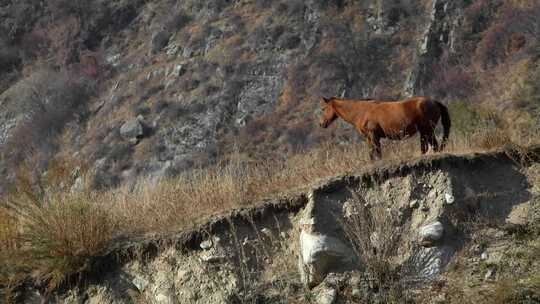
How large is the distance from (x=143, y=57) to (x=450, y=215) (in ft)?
130

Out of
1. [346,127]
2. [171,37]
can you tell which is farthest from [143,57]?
[346,127]

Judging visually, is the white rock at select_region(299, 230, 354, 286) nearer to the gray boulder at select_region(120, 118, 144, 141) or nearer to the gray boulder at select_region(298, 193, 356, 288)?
the gray boulder at select_region(298, 193, 356, 288)

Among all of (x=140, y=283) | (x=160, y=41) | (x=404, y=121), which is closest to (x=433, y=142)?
(x=404, y=121)

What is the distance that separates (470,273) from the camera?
7391 mm

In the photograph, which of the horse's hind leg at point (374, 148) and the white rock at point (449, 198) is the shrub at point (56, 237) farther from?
the white rock at point (449, 198)

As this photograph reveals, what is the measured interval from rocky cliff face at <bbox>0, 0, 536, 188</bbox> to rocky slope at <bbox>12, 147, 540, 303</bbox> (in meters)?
22.5

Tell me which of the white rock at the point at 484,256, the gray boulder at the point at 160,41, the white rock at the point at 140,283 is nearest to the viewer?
the white rock at the point at 484,256

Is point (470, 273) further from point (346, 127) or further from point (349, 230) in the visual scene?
point (346, 127)

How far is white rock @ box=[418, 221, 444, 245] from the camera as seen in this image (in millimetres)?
7672

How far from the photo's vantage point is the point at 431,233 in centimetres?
767

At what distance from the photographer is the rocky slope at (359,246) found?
24.2ft

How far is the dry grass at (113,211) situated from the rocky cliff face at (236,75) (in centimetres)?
2190

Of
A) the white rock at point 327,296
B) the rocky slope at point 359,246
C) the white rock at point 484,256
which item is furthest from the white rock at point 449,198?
the white rock at point 327,296

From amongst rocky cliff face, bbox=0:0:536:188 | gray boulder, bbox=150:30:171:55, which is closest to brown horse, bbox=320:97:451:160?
rocky cliff face, bbox=0:0:536:188
